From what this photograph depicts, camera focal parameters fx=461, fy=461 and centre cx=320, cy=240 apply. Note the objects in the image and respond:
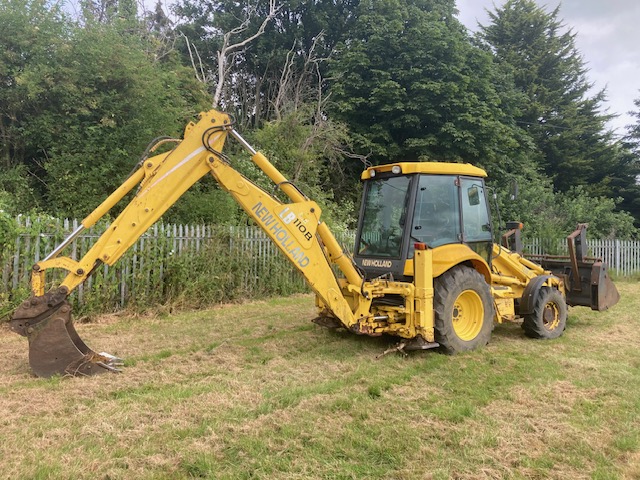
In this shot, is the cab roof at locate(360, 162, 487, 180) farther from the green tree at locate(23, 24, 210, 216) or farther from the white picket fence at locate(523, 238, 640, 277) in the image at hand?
the white picket fence at locate(523, 238, 640, 277)

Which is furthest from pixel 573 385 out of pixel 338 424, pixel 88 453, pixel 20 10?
pixel 20 10

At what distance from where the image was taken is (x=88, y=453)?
2877mm

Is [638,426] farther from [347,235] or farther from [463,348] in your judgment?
[347,235]

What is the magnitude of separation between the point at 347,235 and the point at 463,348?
6961 millimetres

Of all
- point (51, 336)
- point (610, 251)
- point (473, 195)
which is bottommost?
point (51, 336)

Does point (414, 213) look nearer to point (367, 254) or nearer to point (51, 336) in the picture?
point (367, 254)

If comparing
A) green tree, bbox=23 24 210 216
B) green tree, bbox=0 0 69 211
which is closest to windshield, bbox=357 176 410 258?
green tree, bbox=23 24 210 216

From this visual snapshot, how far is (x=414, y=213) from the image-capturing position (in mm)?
5496

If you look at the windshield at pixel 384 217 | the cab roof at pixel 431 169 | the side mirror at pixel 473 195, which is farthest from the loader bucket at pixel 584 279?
the windshield at pixel 384 217

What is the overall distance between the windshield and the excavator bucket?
3.40 metres

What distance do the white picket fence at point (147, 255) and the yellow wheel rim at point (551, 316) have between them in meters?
3.10

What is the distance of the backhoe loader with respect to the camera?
428 centimetres

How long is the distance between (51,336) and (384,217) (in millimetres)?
3827

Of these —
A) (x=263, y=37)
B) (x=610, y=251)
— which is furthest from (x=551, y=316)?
(x=263, y=37)
